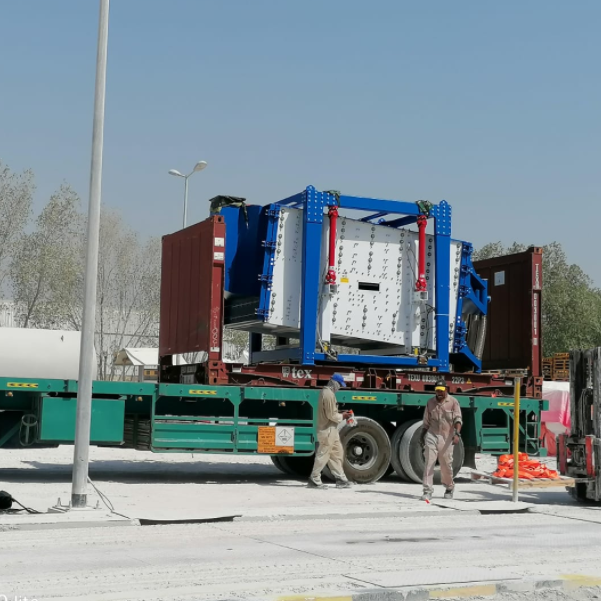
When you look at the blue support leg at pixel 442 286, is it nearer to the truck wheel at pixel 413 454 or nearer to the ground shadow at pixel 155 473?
the truck wheel at pixel 413 454

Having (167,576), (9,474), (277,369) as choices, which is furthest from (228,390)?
(167,576)

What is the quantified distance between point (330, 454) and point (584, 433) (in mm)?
3866

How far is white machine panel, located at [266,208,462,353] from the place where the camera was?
16.1m

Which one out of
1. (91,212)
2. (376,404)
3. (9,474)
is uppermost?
(91,212)

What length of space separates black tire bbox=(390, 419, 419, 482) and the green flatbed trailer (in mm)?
18

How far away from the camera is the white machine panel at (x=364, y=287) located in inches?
635

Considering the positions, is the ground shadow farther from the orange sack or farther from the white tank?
the orange sack

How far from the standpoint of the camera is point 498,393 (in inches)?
708

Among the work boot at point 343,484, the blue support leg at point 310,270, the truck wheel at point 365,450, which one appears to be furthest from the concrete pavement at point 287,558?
the blue support leg at point 310,270

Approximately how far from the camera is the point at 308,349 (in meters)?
16.1

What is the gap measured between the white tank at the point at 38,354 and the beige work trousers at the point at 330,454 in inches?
155

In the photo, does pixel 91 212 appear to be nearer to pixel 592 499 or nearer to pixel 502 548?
pixel 502 548

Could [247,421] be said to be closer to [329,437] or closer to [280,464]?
[329,437]

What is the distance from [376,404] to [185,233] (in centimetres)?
432
